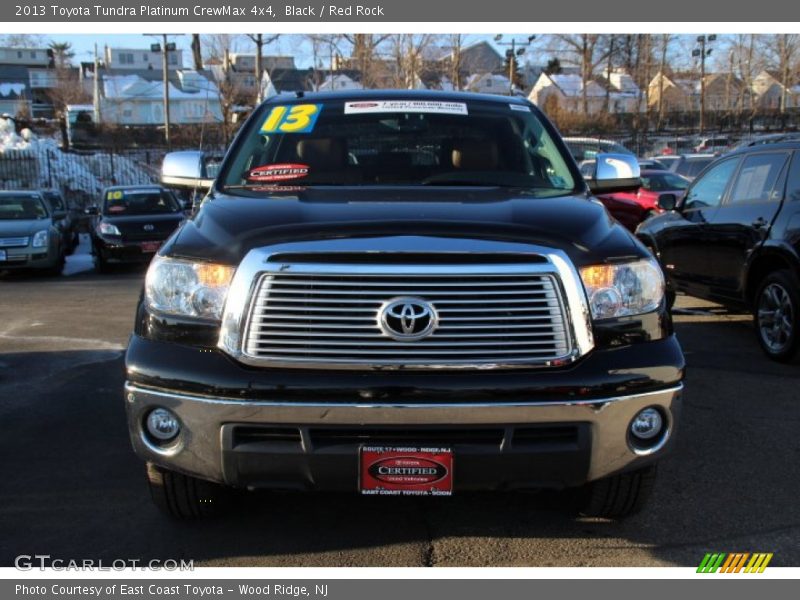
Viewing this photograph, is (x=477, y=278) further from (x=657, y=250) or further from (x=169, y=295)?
(x=657, y=250)

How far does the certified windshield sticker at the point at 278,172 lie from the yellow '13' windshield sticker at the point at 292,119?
1.12 feet

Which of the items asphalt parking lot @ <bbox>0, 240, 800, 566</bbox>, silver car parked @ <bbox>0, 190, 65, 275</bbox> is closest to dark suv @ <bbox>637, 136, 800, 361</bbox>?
asphalt parking lot @ <bbox>0, 240, 800, 566</bbox>

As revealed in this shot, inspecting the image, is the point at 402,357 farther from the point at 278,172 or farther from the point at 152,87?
the point at 152,87

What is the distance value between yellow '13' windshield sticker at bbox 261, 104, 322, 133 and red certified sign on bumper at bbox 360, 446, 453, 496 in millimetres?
2198

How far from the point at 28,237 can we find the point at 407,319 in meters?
12.6

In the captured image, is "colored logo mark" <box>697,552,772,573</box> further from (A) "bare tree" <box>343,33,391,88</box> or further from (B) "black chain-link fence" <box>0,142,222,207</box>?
(A) "bare tree" <box>343,33,391,88</box>

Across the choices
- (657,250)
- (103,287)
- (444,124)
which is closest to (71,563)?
(444,124)

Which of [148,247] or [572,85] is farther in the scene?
[572,85]

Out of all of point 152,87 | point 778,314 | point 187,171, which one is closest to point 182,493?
point 187,171

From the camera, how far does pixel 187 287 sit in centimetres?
321

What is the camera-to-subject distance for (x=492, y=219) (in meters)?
3.26

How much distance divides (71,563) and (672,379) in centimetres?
250

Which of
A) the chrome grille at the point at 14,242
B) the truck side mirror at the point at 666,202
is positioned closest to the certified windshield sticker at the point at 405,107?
the truck side mirror at the point at 666,202

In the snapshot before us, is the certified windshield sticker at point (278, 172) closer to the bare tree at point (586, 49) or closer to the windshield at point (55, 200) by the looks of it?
the windshield at point (55, 200)
